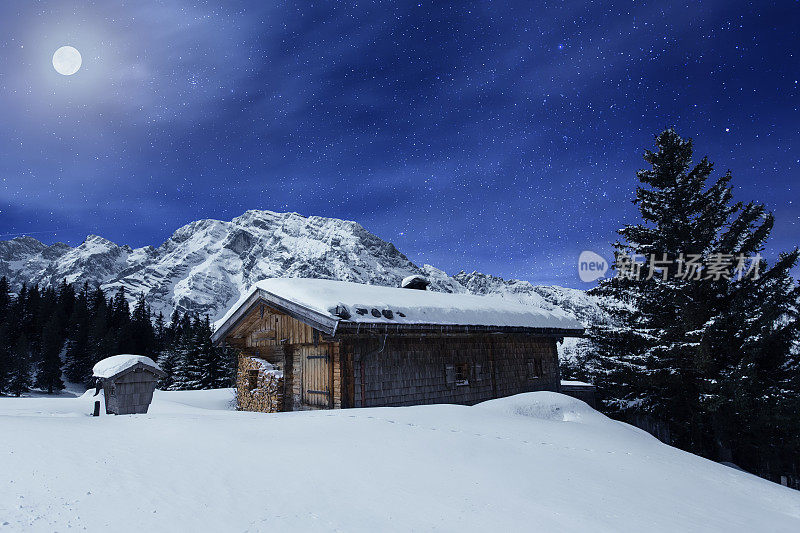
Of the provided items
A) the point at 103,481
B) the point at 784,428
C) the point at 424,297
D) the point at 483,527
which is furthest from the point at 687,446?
the point at 103,481

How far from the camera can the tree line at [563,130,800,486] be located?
40.8ft

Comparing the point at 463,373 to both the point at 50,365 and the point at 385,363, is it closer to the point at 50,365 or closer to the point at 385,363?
the point at 385,363

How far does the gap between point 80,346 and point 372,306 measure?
64647mm

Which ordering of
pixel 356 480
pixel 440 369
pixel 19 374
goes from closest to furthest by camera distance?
pixel 356 480
pixel 440 369
pixel 19 374

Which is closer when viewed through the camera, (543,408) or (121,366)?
(543,408)

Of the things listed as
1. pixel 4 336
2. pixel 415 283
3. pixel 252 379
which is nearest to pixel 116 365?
pixel 252 379

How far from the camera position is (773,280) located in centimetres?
1403

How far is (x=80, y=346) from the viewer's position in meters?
57.7

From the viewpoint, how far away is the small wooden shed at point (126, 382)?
1020cm

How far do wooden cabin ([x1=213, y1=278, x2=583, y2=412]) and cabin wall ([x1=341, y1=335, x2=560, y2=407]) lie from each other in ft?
0.10

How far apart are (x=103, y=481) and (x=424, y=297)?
37.0ft

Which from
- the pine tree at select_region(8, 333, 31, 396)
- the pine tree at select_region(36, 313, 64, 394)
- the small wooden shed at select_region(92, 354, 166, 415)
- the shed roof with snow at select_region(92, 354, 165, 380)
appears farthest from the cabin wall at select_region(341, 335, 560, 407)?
the pine tree at select_region(36, 313, 64, 394)

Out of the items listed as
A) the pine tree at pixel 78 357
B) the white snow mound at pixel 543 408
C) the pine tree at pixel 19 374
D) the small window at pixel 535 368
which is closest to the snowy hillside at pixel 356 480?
the white snow mound at pixel 543 408

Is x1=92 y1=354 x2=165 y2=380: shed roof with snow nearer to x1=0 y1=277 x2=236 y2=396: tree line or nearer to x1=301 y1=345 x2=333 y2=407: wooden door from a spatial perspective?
x1=301 y1=345 x2=333 y2=407: wooden door
